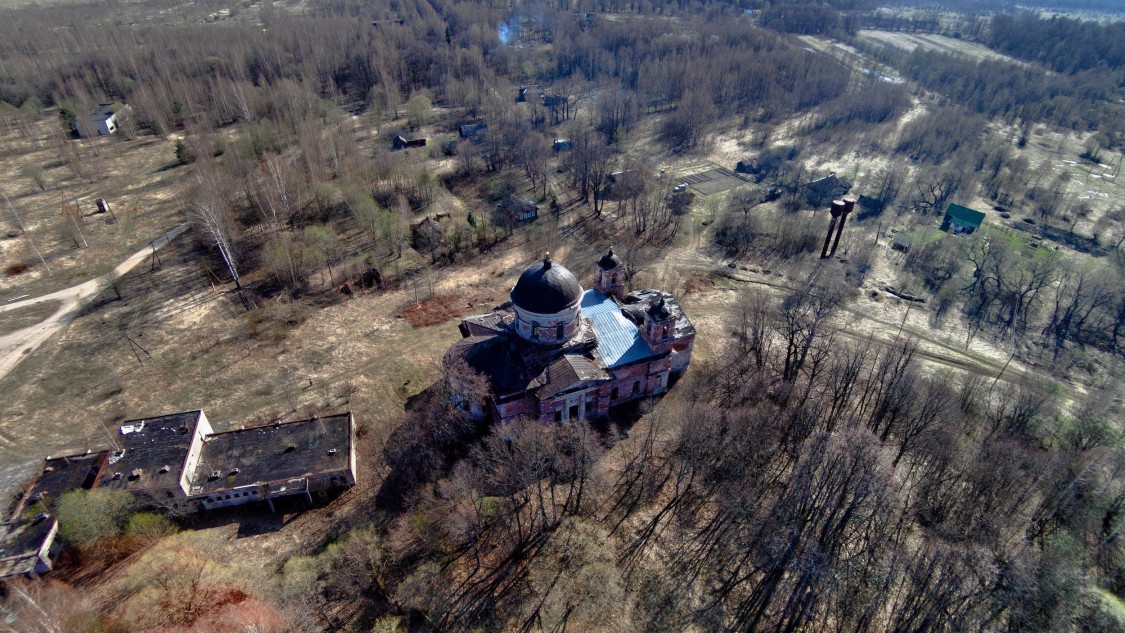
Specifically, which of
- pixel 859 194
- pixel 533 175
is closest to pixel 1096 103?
pixel 859 194

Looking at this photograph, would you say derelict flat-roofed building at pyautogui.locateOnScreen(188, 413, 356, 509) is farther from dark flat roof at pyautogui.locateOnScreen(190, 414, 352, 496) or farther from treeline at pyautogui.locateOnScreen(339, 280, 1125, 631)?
treeline at pyautogui.locateOnScreen(339, 280, 1125, 631)

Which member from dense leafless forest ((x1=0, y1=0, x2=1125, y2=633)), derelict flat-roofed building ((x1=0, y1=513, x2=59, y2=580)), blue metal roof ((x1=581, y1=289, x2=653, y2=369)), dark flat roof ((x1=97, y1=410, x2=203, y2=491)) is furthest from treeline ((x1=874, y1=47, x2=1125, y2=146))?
derelict flat-roofed building ((x1=0, y1=513, x2=59, y2=580))

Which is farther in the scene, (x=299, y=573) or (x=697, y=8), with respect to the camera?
(x=697, y=8)

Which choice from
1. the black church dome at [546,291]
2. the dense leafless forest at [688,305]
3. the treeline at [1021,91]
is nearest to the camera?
the dense leafless forest at [688,305]

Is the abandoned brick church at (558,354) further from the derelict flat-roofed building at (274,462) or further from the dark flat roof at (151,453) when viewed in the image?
the dark flat roof at (151,453)

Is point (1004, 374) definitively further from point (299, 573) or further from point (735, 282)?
point (299, 573)

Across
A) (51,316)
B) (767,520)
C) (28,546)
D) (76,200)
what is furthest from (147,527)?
(76,200)

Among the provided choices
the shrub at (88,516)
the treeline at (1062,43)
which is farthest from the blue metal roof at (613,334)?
the treeline at (1062,43)
